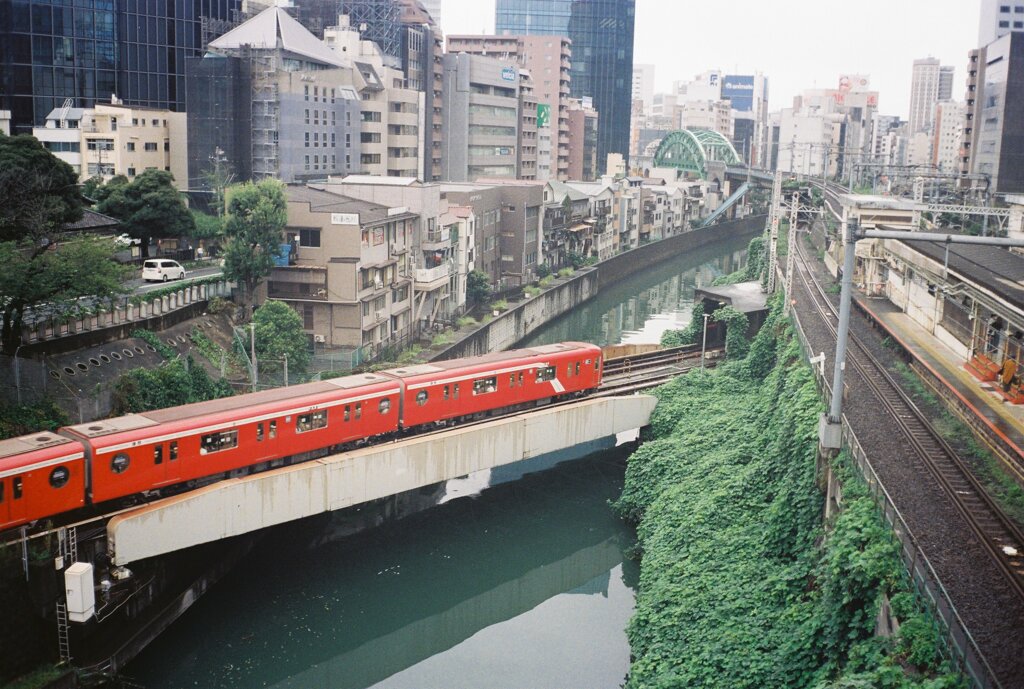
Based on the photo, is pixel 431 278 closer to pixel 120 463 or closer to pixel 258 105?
pixel 258 105

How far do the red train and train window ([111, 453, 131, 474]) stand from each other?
0.7 inches

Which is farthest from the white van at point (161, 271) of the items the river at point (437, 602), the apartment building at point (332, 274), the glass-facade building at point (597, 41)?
the glass-facade building at point (597, 41)

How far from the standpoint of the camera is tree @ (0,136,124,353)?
77.3ft

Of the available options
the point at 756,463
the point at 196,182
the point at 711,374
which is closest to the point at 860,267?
the point at 711,374

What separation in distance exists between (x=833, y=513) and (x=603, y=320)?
4003 cm

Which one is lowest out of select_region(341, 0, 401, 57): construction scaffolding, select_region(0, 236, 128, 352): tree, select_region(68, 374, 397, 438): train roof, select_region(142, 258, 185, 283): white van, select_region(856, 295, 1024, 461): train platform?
select_region(68, 374, 397, 438): train roof

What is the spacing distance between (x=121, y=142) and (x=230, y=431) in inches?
1311

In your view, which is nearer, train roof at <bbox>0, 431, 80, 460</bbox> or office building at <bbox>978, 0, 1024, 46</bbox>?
train roof at <bbox>0, 431, 80, 460</bbox>

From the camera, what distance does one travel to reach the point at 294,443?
22.4 metres

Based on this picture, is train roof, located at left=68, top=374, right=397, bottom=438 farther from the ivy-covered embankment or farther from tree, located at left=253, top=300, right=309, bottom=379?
the ivy-covered embankment

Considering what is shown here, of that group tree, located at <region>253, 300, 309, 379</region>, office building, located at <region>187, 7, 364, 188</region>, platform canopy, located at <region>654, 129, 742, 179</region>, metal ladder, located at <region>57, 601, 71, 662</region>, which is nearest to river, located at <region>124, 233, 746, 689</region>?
metal ladder, located at <region>57, 601, 71, 662</region>

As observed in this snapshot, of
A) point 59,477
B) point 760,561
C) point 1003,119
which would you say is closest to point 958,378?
point 760,561

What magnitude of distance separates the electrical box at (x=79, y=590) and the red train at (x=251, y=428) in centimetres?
145

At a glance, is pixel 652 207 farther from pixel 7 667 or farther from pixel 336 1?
pixel 7 667
